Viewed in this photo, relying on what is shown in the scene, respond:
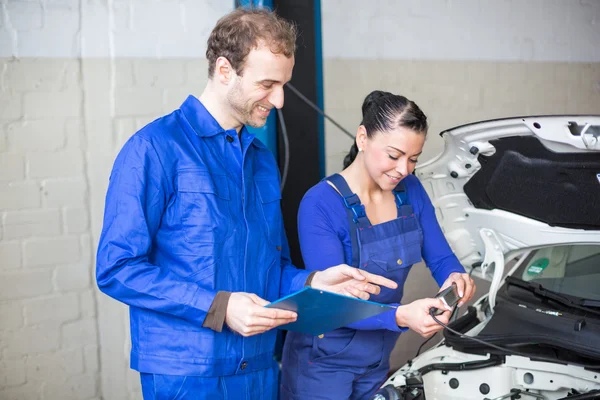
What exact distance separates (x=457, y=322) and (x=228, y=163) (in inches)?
54.3

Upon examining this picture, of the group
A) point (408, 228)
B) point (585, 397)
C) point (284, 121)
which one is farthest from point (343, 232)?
point (284, 121)

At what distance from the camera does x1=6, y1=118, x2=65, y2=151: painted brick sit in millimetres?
2971

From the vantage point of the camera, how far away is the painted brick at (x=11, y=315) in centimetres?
299

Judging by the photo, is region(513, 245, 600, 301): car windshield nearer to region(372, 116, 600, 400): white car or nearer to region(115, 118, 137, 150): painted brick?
region(372, 116, 600, 400): white car

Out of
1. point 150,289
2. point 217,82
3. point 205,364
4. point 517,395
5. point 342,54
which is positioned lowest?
point 517,395

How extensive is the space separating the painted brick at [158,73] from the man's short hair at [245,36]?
141 centimetres

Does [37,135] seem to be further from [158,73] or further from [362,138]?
[362,138]

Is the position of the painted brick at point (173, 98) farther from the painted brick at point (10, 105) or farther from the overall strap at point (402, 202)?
the overall strap at point (402, 202)

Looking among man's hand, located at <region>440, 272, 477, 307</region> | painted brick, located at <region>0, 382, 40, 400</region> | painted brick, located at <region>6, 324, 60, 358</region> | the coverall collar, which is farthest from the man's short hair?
painted brick, located at <region>0, 382, 40, 400</region>

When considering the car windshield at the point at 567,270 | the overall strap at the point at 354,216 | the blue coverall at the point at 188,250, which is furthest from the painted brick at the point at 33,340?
the car windshield at the point at 567,270

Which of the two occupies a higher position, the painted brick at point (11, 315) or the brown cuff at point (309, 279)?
the brown cuff at point (309, 279)

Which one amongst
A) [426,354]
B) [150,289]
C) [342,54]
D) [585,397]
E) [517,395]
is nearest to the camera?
[150,289]

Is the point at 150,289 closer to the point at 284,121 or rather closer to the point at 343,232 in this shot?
the point at 343,232

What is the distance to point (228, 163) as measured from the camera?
6.48ft
